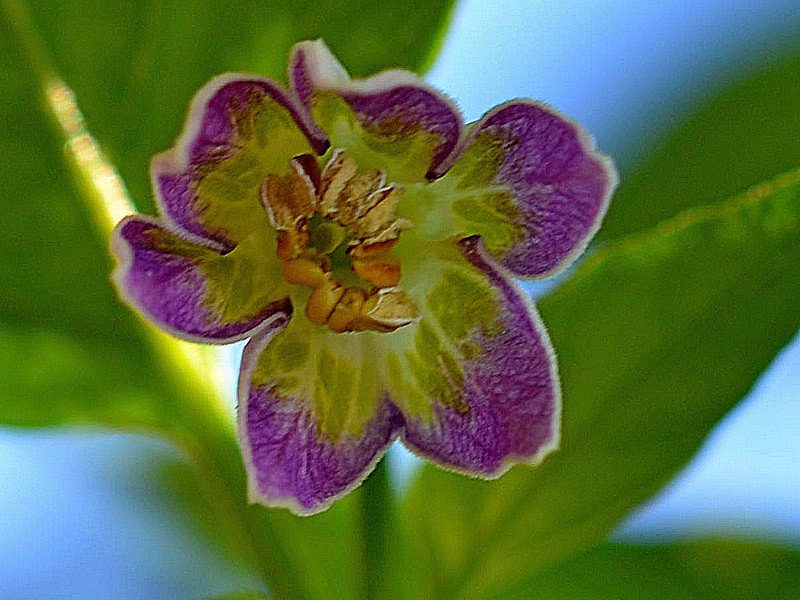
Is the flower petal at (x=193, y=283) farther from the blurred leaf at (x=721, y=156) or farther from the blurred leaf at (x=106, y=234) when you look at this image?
the blurred leaf at (x=721, y=156)

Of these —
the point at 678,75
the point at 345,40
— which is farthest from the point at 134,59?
the point at 678,75

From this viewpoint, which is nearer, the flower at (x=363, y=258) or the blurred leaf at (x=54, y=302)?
Result: the flower at (x=363, y=258)

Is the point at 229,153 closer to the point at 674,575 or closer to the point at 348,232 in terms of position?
the point at 348,232

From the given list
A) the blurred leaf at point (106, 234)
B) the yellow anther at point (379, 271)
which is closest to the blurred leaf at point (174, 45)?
the blurred leaf at point (106, 234)

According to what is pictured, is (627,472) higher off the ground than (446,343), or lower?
lower

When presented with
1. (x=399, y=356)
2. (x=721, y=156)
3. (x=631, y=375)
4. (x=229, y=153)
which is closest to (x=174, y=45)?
(x=229, y=153)

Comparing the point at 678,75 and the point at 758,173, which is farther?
the point at 678,75

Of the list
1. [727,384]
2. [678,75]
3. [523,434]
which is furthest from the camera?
[678,75]

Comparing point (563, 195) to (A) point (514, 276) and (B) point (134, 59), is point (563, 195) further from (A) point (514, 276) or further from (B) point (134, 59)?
(B) point (134, 59)
